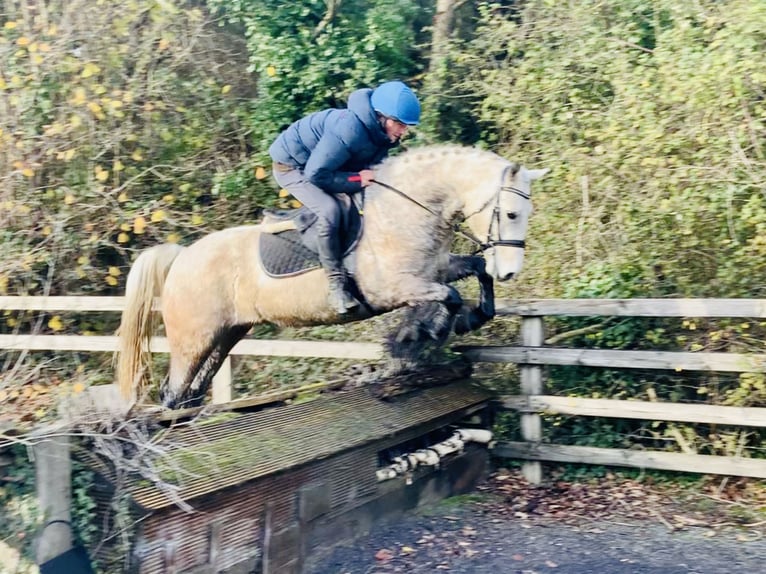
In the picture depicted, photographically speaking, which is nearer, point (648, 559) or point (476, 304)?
point (648, 559)

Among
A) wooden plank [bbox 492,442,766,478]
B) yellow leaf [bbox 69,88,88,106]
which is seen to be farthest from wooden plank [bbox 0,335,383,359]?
yellow leaf [bbox 69,88,88,106]

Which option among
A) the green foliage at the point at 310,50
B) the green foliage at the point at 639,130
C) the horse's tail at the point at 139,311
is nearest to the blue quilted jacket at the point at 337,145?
the horse's tail at the point at 139,311

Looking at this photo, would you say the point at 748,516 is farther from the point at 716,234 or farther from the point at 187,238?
the point at 187,238

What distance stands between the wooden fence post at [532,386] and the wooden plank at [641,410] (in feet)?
0.27

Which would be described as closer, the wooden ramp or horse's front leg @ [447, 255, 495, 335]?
the wooden ramp

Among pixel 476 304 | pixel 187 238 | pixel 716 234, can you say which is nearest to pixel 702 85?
pixel 716 234

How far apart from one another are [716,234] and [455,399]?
2557 mm

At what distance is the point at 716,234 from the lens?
622 centimetres

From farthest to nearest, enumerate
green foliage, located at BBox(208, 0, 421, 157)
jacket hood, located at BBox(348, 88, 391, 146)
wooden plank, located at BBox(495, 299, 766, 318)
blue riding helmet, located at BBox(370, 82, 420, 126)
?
1. green foliage, located at BBox(208, 0, 421, 157)
2. wooden plank, located at BBox(495, 299, 766, 318)
3. jacket hood, located at BBox(348, 88, 391, 146)
4. blue riding helmet, located at BBox(370, 82, 420, 126)

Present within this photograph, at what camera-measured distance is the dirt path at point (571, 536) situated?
4316 mm

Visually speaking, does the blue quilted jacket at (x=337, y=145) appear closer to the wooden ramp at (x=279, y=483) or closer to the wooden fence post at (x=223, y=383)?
the wooden ramp at (x=279, y=483)

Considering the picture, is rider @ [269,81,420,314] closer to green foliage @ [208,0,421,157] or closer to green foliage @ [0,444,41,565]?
Answer: green foliage @ [0,444,41,565]

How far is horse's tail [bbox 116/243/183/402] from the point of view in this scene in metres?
5.82

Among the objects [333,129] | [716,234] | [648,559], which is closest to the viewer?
[648,559]
